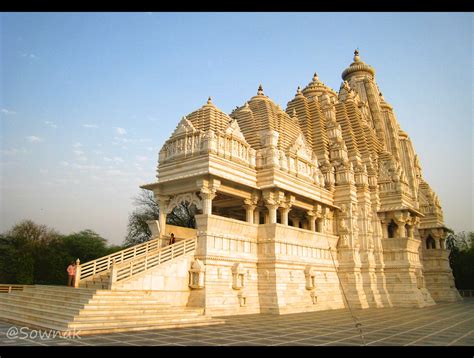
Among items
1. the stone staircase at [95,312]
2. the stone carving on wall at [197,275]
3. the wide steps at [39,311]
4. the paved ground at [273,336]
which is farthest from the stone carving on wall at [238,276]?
the wide steps at [39,311]

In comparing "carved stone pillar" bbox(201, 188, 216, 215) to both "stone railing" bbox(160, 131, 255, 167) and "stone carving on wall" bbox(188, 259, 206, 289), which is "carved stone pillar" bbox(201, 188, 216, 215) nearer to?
"stone railing" bbox(160, 131, 255, 167)

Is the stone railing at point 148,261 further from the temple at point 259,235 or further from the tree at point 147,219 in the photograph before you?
the tree at point 147,219

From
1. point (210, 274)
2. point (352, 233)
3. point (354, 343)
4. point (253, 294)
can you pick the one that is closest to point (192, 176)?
point (210, 274)

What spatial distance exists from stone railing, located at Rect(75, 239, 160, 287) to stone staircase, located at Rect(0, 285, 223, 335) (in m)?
1.02

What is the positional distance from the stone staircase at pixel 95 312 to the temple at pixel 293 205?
8.18 ft

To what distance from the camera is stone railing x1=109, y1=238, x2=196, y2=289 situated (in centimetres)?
1249

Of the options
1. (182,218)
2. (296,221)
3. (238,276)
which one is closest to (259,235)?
(238,276)

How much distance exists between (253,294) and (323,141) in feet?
36.7

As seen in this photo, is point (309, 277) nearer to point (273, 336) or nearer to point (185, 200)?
point (185, 200)

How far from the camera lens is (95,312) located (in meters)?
10.3

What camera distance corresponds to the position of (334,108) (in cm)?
2675

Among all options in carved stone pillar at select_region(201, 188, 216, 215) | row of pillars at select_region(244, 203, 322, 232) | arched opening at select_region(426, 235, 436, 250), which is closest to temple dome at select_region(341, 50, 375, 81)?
arched opening at select_region(426, 235, 436, 250)

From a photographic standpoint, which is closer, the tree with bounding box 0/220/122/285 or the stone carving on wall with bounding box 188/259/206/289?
the stone carving on wall with bounding box 188/259/206/289
